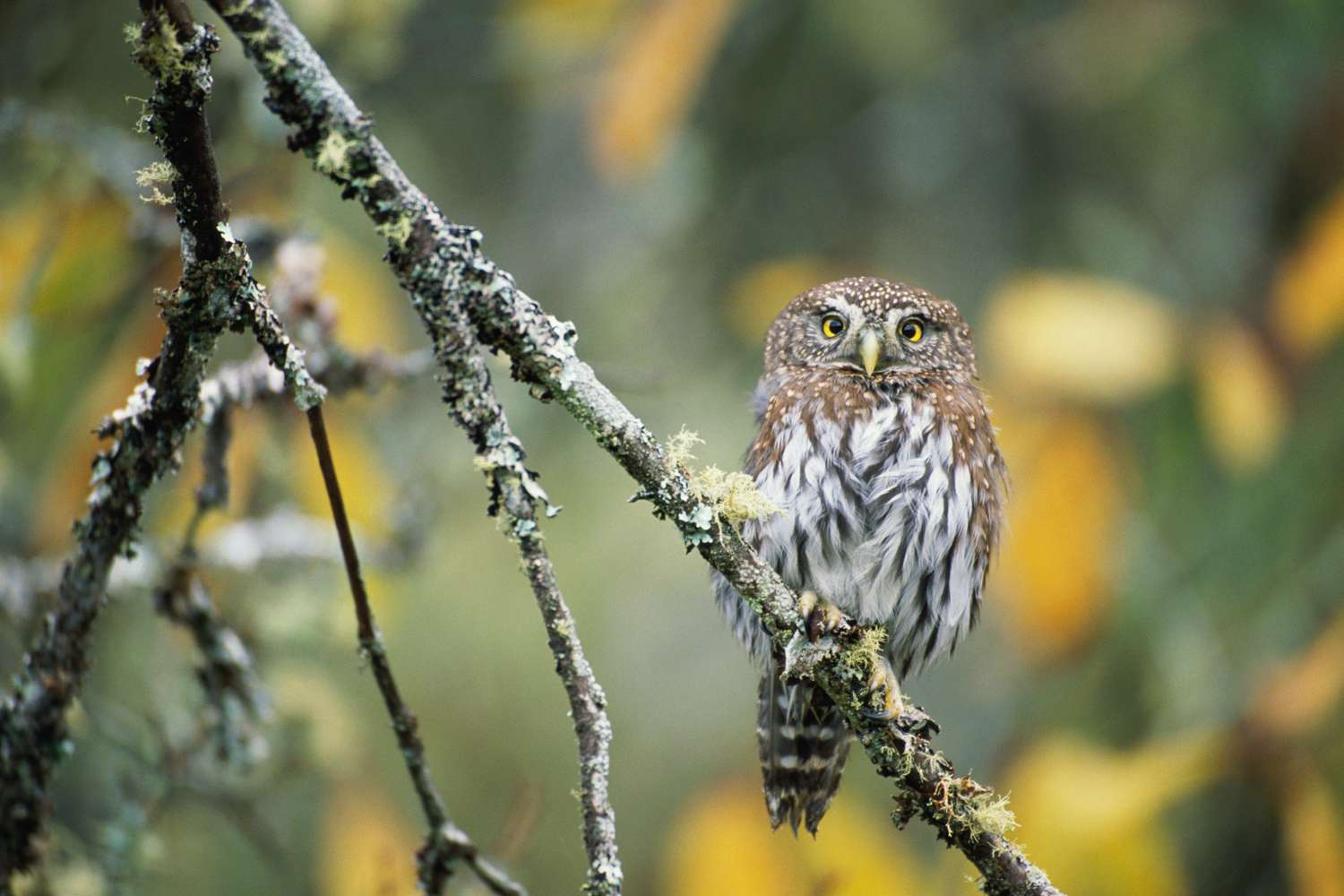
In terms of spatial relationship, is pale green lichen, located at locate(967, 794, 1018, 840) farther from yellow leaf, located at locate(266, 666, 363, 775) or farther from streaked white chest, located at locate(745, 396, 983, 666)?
yellow leaf, located at locate(266, 666, 363, 775)

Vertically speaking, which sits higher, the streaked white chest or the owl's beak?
the owl's beak

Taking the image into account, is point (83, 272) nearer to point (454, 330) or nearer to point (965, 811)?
point (454, 330)

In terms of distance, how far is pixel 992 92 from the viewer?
608cm

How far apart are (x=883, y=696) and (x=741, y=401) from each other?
3.20 m

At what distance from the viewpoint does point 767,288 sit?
511cm

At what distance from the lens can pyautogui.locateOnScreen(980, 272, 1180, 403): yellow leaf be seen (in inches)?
188

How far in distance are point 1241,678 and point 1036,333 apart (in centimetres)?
158

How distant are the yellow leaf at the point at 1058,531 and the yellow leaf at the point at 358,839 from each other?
251 centimetres

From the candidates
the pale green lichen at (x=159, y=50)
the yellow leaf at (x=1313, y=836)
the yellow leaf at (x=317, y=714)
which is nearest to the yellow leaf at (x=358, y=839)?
the yellow leaf at (x=317, y=714)

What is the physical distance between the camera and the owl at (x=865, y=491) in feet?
9.17

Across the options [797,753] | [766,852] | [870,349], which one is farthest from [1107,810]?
[870,349]

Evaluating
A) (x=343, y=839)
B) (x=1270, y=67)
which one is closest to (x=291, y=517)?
(x=343, y=839)

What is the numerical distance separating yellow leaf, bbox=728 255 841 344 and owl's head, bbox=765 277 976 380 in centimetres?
164

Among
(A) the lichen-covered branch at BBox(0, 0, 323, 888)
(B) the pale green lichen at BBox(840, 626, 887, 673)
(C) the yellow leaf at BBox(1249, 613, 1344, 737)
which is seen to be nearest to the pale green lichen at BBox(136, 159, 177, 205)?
(A) the lichen-covered branch at BBox(0, 0, 323, 888)
